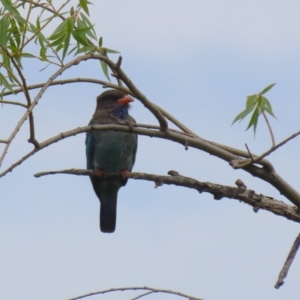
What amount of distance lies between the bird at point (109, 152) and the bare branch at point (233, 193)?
361cm

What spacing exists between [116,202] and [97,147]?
2.94 ft

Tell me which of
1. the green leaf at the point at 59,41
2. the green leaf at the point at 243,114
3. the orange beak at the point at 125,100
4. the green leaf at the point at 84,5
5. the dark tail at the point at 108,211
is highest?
the orange beak at the point at 125,100

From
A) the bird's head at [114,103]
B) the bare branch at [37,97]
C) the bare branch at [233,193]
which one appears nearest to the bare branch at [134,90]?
the bare branch at [37,97]

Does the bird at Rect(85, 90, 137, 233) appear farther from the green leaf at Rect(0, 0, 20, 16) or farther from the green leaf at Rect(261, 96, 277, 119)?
the green leaf at Rect(0, 0, 20, 16)

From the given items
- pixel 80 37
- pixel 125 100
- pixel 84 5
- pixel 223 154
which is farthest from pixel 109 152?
pixel 223 154

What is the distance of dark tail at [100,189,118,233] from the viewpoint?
29.3ft

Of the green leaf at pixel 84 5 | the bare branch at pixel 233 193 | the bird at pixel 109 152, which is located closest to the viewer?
the bare branch at pixel 233 193

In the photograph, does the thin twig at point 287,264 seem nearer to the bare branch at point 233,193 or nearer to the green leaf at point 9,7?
the bare branch at point 233,193

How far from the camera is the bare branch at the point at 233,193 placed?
4184mm

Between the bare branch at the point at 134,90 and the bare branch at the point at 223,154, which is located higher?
the bare branch at the point at 134,90

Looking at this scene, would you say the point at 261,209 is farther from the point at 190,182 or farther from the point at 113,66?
the point at 113,66

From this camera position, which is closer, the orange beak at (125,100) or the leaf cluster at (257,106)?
the leaf cluster at (257,106)

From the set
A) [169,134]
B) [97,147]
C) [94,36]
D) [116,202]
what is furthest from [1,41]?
[116,202]

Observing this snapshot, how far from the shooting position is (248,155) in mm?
4180
